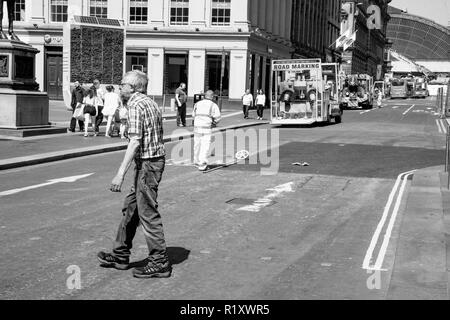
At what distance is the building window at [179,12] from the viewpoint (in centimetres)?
4834

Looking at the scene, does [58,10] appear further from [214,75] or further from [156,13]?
[214,75]

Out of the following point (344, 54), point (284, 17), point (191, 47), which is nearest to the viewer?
point (191, 47)

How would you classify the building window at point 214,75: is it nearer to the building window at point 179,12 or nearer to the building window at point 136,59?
the building window at point 179,12

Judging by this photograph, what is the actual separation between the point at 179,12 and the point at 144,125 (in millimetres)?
43538

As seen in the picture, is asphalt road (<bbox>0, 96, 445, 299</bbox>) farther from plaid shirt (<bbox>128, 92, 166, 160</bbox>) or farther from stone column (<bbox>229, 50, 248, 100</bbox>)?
stone column (<bbox>229, 50, 248, 100</bbox>)

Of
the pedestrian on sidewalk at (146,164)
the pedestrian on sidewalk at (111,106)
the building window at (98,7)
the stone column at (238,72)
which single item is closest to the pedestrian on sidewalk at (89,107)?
the pedestrian on sidewalk at (111,106)

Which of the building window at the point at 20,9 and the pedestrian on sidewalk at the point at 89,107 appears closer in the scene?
the pedestrian on sidewalk at the point at 89,107

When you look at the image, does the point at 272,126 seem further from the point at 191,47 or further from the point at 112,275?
the point at 112,275

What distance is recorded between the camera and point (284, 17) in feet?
192

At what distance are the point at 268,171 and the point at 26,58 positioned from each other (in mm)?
10227

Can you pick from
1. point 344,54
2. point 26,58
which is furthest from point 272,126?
point 344,54

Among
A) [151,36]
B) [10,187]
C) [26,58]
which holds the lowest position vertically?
[10,187]

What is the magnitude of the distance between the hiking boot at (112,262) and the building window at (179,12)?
142 feet

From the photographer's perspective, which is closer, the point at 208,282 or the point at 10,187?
the point at 208,282
